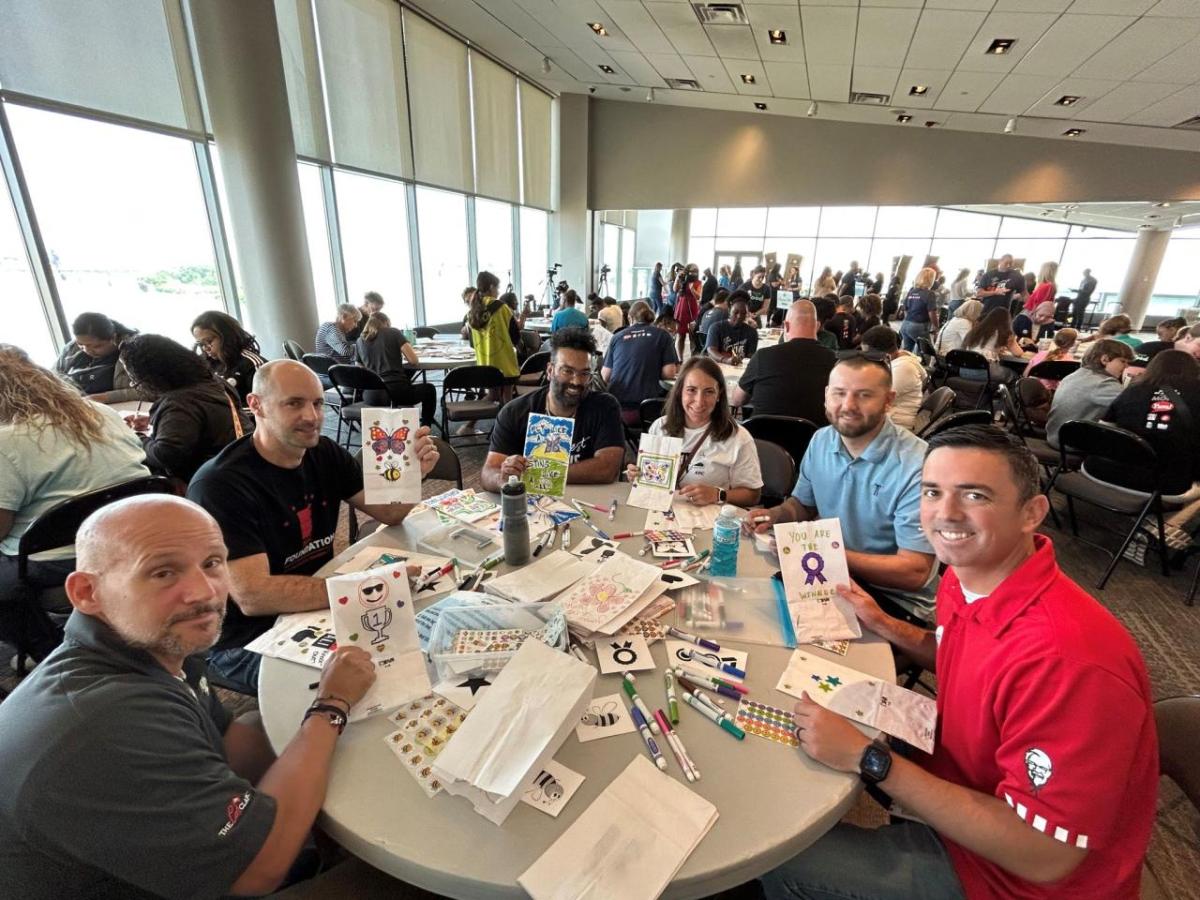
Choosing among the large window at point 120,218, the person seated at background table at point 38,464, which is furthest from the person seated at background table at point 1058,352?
the large window at point 120,218

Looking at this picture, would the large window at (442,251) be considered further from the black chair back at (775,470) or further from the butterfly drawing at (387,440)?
the butterfly drawing at (387,440)

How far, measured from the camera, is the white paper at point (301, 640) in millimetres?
1286

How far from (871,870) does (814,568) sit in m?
0.66

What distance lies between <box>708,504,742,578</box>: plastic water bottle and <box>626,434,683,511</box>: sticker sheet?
422 mm

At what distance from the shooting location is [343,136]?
654 centimetres

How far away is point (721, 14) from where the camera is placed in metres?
5.86

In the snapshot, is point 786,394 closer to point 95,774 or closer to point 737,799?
point 737,799

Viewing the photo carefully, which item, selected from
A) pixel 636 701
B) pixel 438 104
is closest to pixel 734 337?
pixel 636 701

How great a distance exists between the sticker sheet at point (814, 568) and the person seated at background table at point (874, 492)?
348 mm

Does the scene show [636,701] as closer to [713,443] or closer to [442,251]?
[713,443]

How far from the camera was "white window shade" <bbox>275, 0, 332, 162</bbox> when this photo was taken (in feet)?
18.5

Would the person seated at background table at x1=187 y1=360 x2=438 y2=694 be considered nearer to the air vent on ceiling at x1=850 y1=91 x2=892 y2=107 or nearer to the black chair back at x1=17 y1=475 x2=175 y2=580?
the black chair back at x1=17 y1=475 x2=175 y2=580

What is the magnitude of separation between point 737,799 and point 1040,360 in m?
6.59

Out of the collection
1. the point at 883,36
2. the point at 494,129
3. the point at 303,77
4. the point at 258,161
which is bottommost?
the point at 258,161
